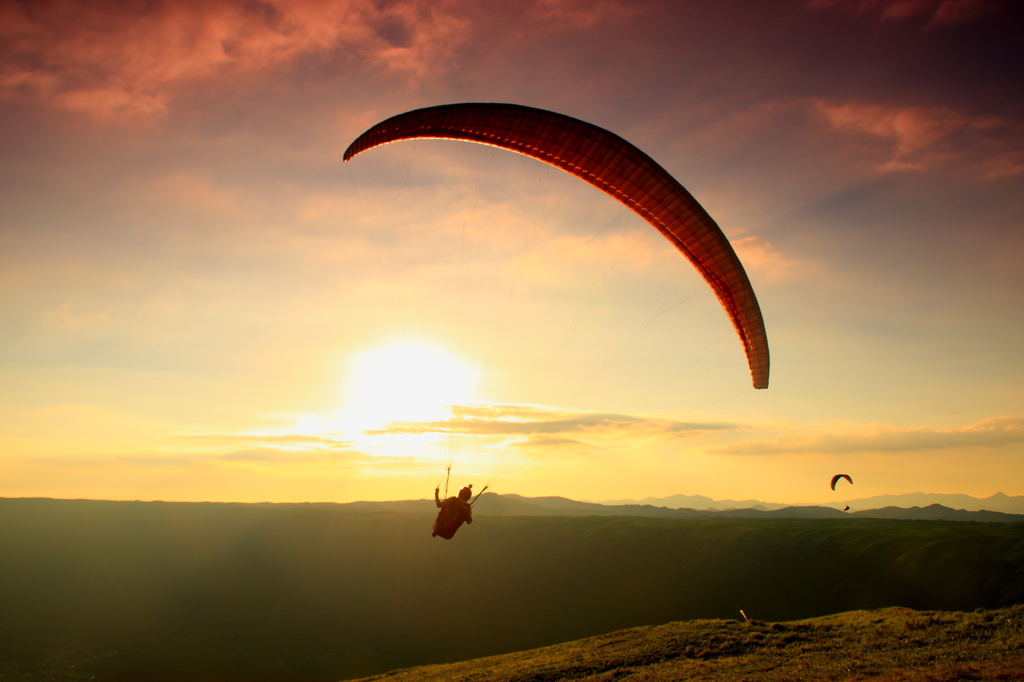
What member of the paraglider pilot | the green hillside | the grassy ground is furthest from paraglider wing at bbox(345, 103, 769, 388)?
the green hillside

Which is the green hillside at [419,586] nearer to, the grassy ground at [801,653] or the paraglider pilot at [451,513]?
the grassy ground at [801,653]

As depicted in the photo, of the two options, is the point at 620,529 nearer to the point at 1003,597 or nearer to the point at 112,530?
the point at 1003,597

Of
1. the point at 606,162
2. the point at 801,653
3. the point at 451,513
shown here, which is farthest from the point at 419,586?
the point at 606,162

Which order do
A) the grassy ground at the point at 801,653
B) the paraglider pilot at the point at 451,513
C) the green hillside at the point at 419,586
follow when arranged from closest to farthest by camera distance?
the grassy ground at the point at 801,653
the paraglider pilot at the point at 451,513
the green hillside at the point at 419,586

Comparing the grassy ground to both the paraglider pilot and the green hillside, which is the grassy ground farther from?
the green hillside

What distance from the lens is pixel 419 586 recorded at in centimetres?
6562

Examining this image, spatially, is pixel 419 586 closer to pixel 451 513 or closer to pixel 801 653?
pixel 801 653

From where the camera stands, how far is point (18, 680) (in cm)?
4456

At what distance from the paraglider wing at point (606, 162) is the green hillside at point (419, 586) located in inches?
1539

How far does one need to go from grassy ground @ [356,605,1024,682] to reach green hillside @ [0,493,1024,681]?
2606 cm

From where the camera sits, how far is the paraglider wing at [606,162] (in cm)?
1155

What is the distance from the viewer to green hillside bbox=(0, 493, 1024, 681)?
42.3 m

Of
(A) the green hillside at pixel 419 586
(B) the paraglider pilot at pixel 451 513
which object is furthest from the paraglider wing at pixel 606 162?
(A) the green hillside at pixel 419 586

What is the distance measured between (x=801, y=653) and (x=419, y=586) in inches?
2419
